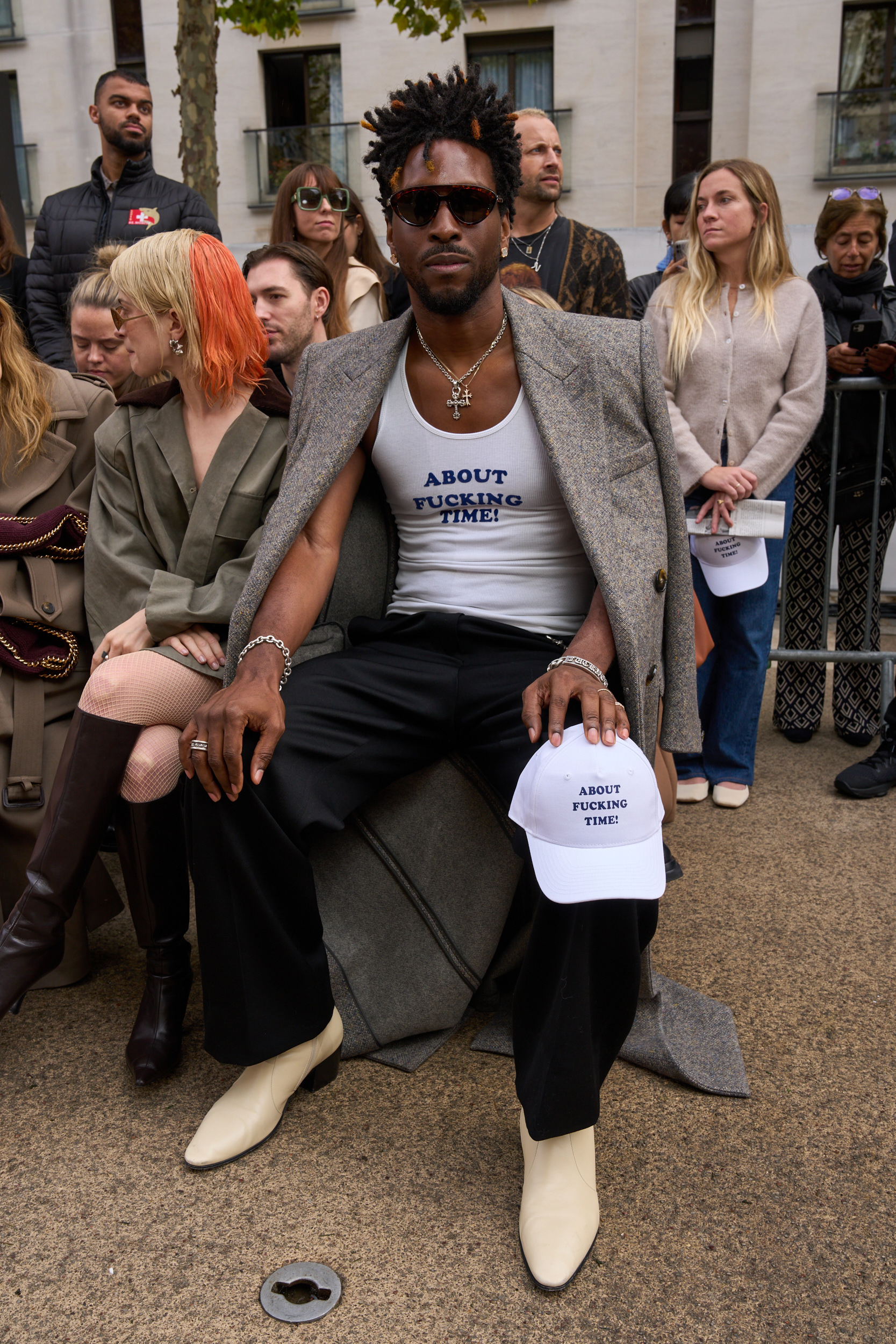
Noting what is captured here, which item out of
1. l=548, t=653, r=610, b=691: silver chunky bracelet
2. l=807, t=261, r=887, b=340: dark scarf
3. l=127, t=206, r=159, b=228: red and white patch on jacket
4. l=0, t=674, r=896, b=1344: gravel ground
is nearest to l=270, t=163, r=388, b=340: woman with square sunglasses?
l=127, t=206, r=159, b=228: red and white patch on jacket

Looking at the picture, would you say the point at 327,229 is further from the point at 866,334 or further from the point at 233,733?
the point at 233,733

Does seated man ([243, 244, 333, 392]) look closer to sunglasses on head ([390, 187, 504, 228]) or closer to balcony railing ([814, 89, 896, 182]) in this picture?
sunglasses on head ([390, 187, 504, 228])

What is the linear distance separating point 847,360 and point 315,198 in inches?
93.5

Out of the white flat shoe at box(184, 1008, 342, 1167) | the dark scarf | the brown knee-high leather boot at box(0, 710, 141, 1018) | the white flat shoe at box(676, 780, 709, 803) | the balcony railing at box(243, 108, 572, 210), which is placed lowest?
the white flat shoe at box(676, 780, 709, 803)

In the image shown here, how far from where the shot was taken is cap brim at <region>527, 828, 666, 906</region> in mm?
1915

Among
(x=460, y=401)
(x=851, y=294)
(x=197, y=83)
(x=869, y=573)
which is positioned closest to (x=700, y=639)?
(x=460, y=401)

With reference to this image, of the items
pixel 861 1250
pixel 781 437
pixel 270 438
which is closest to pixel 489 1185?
pixel 861 1250

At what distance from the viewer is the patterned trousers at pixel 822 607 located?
4.85 meters

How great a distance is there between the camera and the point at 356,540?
279 cm

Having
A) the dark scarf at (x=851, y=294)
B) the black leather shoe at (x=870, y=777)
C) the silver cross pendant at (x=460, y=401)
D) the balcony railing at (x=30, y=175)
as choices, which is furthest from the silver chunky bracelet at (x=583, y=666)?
the balcony railing at (x=30, y=175)

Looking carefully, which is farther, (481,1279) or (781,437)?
(781,437)

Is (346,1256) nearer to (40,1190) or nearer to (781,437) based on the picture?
(40,1190)

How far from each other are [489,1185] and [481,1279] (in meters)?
0.24

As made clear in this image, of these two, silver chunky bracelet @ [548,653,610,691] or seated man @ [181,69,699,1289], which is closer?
seated man @ [181,69,699,1289]
